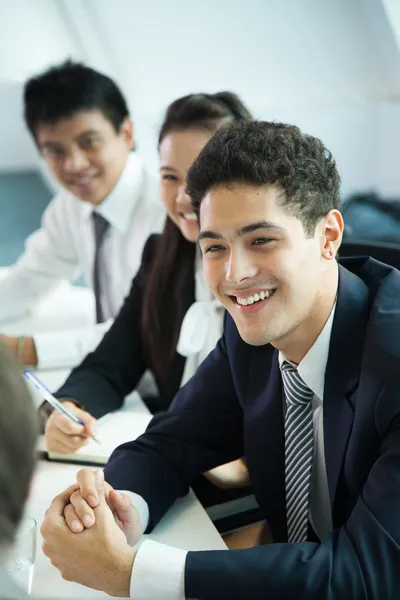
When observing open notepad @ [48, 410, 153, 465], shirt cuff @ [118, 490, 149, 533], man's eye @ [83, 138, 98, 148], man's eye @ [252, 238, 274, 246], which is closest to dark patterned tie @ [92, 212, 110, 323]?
man's eye @ [83, 138, 98, 148]

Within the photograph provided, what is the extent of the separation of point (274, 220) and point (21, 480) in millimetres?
637

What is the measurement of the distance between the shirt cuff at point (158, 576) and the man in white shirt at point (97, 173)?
110 centimetres

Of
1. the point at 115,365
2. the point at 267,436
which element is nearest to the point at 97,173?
the point at 115,365

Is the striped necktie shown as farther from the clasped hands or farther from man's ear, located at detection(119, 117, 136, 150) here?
man's ear, located at detection(119, 117, 136, 150)

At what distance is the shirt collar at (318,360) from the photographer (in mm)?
1160

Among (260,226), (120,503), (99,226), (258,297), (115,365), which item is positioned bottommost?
(115,365)

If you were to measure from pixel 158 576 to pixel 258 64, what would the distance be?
3729 millimetres

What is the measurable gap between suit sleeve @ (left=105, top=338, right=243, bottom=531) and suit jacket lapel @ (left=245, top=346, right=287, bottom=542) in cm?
8

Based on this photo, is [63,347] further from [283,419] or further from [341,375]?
[341,375]

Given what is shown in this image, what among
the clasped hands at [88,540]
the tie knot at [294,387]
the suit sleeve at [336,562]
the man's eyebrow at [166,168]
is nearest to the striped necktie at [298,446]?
the tie knot at [294,387]

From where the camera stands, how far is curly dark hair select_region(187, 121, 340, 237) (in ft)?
3.61

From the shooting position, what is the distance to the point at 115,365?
1847mm

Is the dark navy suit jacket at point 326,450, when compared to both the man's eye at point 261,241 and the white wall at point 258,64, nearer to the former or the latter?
the man's eye at point 261,241

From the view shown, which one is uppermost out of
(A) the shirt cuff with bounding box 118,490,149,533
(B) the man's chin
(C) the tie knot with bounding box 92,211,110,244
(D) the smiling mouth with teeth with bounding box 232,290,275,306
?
(D) the smiling mouth with teeth with bounding box 232,290,275,306
